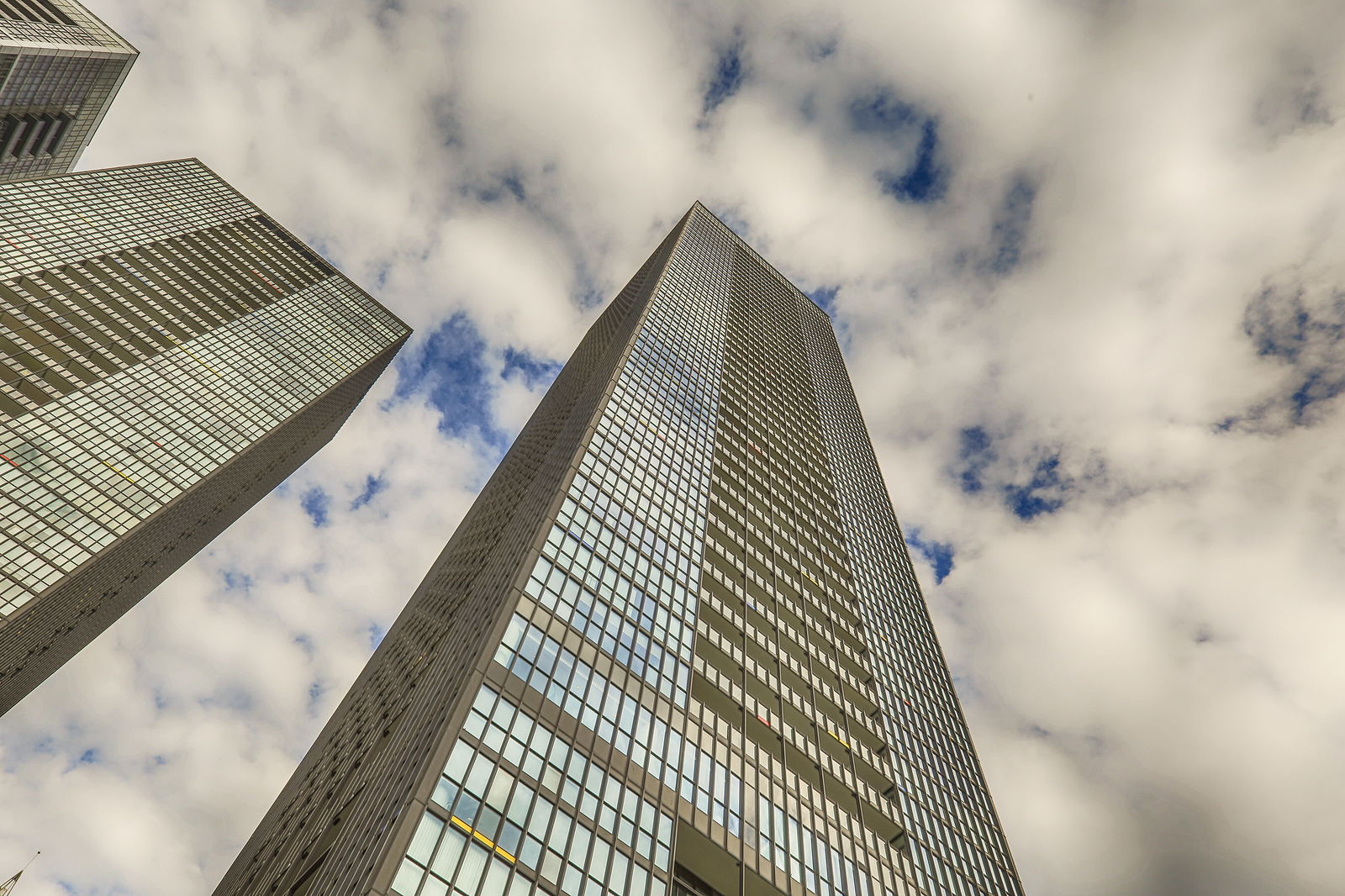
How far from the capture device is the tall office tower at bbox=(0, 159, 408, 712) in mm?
79062

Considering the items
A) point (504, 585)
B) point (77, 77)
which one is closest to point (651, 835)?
point (504, 585)

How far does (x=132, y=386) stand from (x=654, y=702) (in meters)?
92.5

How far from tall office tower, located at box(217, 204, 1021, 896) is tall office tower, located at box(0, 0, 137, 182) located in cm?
9554

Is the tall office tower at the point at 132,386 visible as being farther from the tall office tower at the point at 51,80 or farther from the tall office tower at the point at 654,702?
the tall office tower at the point at 654,702

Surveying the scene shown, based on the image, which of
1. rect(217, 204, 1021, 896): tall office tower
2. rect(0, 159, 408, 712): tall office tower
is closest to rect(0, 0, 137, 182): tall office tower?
rect(0, 159, 408, 712): tall office tower

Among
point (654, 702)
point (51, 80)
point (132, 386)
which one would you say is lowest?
point (654, 702)

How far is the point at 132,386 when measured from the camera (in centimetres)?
9706

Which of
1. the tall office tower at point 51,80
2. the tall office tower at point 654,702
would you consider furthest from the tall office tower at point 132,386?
the tall office tower at point 654,702

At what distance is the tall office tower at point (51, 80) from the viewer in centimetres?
Answer: 10500

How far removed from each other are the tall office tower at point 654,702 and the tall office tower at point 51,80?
9554 cm

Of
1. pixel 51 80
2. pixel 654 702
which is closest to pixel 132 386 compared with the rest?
pixel 51 80

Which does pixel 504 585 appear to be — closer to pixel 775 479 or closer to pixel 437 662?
pixel 437 662

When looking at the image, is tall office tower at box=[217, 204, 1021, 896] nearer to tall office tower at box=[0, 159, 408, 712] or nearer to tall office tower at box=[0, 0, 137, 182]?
tall office tower at box=[0, 159, 408, 712]

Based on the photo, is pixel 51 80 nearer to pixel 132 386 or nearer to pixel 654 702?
pixel 132 386
